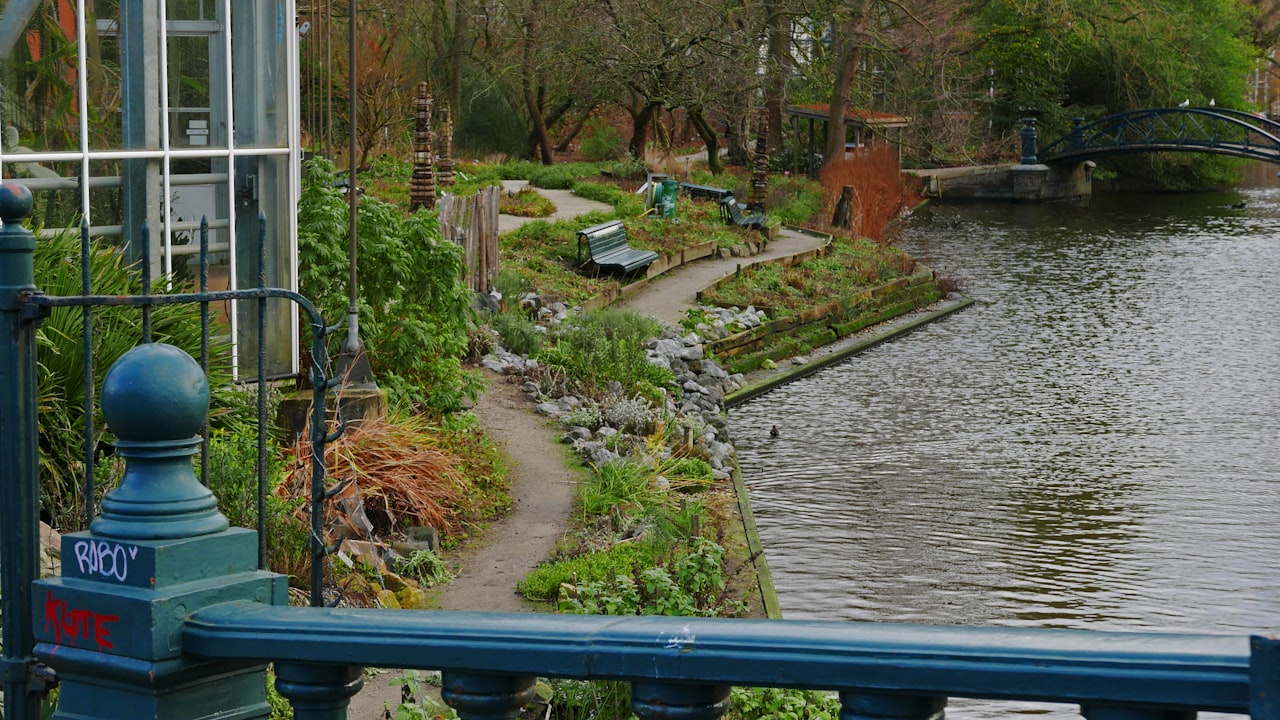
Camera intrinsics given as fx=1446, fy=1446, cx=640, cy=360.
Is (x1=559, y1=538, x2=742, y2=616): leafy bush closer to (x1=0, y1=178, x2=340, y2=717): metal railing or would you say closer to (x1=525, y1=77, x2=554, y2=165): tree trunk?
(x1=0, y1=178, x2=340, y2=717): metal railing

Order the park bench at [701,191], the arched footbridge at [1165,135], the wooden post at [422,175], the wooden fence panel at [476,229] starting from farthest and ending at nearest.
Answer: the arched footbridge at [1165,135], the park bench at [701,191], the wooden post at [422,175], the wooden fence panel at [476,229]

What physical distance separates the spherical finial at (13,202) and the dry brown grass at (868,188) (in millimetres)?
23511

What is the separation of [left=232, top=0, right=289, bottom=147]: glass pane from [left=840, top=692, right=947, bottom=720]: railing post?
6.78 metres

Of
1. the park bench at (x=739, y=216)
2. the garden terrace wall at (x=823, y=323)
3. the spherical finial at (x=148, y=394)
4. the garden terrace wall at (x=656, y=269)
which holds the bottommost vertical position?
the garden terrace wall at (x=823, y=323)

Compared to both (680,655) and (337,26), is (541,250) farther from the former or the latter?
(680,655)

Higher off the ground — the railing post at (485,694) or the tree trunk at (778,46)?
the tree trunk at (778,46)

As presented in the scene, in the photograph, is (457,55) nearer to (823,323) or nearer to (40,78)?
(823,323)

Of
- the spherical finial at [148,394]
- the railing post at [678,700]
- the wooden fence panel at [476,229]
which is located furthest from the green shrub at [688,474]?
the railing post at [678,700]

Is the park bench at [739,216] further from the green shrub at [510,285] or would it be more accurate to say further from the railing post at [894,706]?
the railing post at [894,706]

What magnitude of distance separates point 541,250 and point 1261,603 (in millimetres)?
11536

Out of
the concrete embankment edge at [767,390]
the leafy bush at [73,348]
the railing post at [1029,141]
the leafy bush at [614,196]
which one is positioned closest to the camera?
the leafy bush at [73,348]

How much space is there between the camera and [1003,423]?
1447 cm

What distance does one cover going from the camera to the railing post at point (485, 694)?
1.89 meters

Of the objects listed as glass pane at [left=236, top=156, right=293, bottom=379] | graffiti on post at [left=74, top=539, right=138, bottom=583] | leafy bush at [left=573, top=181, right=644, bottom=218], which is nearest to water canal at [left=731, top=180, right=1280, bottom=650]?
glass pane at [left=236, top=156, right=293, bottom=379]
